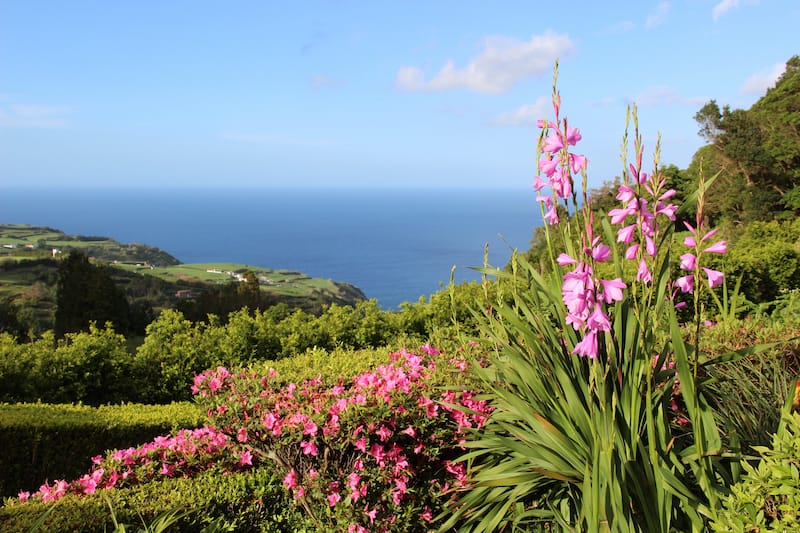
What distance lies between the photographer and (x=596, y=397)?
2572mm

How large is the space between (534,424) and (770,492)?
3.22ft

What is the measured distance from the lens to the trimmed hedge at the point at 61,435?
4.70 m

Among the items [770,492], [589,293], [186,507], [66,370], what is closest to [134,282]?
[66,370]

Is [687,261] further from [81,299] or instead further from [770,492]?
[81,299]

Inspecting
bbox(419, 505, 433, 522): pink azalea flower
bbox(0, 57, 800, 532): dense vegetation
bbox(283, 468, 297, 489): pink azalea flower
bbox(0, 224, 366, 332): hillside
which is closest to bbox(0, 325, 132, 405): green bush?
bbox(0, 57, 800, 532): dense vegetation

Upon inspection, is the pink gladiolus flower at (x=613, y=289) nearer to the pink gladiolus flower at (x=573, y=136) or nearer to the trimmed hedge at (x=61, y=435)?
the pink gladiolus flower at (x=573, y=136)

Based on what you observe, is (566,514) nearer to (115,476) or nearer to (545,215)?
(545,215)

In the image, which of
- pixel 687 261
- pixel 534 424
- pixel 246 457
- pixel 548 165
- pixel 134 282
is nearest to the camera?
pixel 687 261

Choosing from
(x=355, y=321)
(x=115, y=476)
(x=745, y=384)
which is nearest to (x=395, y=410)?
(x=115, y=476)

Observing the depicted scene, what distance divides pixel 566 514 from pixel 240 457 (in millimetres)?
2082

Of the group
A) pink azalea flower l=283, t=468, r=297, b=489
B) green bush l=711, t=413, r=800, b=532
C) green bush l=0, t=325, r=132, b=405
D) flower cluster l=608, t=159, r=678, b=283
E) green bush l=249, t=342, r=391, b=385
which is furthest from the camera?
green bush l=0, t=325, r=132, b=405

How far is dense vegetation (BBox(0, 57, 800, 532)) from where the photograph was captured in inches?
86.6

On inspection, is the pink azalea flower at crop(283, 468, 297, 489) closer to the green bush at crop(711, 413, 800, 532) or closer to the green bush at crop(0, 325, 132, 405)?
the green bush at crop(711, 413, 800, 532)

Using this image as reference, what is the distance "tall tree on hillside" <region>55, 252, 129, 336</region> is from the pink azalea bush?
620 inches
